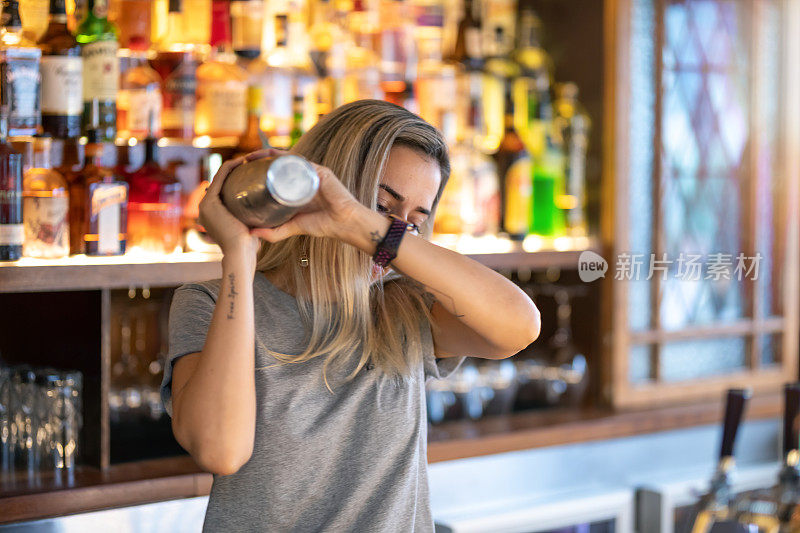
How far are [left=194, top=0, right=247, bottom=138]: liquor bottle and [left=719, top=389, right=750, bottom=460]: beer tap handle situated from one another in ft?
3.50

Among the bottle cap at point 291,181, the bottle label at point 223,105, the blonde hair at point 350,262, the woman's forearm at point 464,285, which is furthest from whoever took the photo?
the bottle label at point 223,105

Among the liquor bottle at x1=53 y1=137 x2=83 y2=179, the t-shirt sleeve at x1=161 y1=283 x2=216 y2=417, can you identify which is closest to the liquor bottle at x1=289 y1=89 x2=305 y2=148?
the liquor bottle at x1=53 y1=137 x2=83 y2=179

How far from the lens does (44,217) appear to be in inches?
64.8

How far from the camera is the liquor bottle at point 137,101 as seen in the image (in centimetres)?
182

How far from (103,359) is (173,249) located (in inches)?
9.9

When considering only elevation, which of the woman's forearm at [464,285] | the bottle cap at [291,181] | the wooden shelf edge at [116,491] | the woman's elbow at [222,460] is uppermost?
the bottle cap at [291,181]

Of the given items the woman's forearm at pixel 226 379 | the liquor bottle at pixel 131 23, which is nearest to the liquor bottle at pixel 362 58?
the liquor bottle at pixel 131 23

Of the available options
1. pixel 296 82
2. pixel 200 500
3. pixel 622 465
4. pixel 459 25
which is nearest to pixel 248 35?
pixel 296 82

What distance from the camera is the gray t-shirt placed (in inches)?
42.9

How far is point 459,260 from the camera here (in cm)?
111

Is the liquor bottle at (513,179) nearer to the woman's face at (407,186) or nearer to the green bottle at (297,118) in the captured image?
the green bottle at (297,118)

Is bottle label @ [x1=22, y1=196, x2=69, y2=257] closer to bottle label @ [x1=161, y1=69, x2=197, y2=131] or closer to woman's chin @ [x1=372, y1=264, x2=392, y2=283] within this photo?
bottle label @ [x1=161, y1=69, x2=197, y2=131]

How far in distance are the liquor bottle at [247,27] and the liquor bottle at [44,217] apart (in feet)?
1.54

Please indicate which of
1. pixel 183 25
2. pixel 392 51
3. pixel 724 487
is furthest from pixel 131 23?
pixel 724 487
